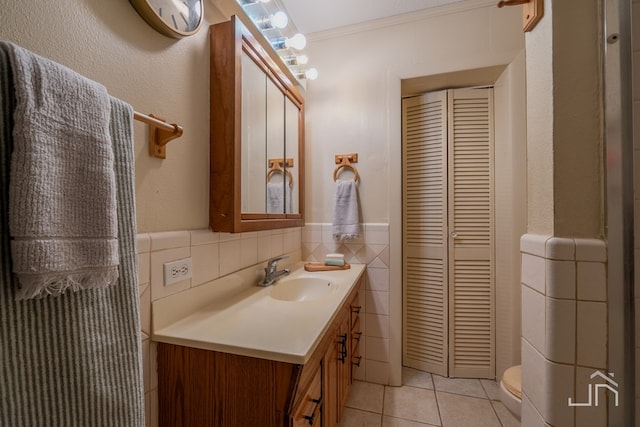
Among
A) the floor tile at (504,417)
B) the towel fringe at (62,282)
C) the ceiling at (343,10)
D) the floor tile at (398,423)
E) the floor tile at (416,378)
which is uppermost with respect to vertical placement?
the ceiling at (343,10)

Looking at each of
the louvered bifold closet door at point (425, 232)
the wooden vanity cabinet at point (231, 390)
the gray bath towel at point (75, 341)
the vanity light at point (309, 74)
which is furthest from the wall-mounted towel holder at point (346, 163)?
the gray bath towel at point (75, 341)

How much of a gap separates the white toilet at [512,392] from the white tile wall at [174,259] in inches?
50.4

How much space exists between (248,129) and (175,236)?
59cm

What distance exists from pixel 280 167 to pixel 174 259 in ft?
2.76

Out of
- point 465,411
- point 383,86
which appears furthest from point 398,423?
point 383,86

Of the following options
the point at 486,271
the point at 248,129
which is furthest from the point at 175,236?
the point at 486,271

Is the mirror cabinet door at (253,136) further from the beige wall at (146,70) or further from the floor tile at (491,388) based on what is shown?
the floor tile at (491,388)

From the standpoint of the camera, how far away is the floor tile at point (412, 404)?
1467mm

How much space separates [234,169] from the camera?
1011mm

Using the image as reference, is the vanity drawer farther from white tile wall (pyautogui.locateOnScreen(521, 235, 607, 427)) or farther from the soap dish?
the soap dish

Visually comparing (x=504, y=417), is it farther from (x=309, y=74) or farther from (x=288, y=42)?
(x=288, y=42)

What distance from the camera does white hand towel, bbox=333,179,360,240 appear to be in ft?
5.82

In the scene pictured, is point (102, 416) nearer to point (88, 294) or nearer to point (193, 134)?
point (88, 294)

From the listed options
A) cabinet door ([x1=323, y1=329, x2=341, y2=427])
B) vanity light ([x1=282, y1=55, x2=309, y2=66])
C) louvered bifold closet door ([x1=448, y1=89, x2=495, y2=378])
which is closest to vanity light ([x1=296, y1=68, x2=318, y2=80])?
vanity light ([x1=282, y1=55, x2=309, y2=66])
